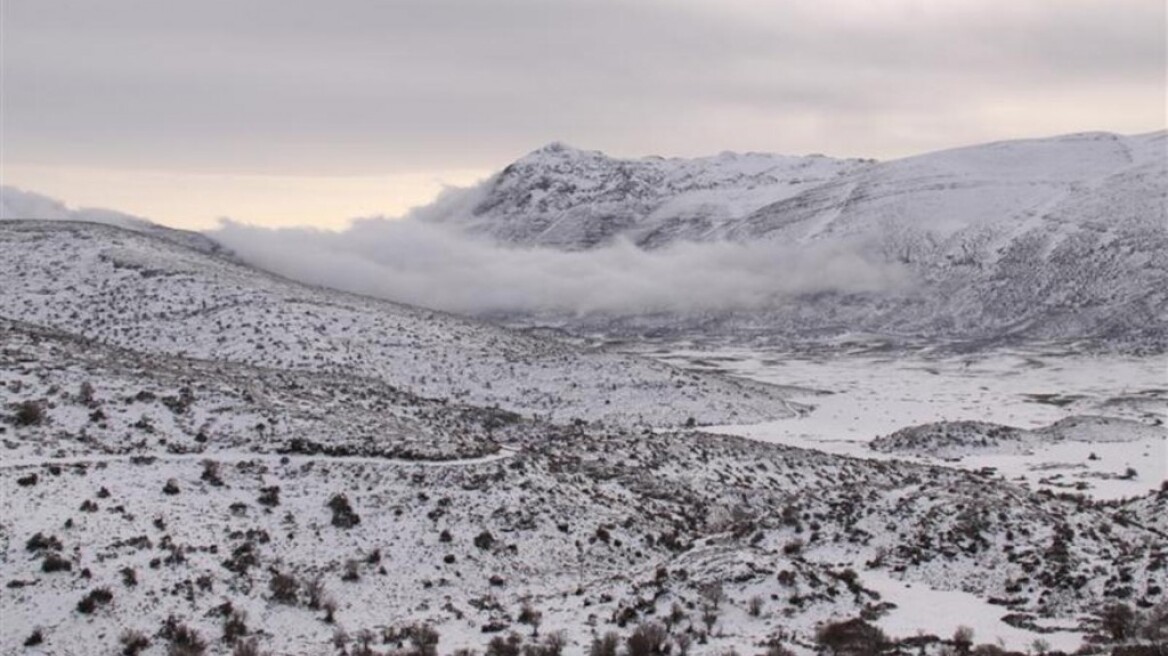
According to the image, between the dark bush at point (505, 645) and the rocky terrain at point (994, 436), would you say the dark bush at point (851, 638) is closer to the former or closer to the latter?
the dark bush at point (505, 645)

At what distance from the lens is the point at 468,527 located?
1199 inches

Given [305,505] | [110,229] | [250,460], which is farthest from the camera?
[110,229]

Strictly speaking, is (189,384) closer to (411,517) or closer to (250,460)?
(250,460)

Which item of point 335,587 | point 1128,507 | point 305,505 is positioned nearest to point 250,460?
point 305,505

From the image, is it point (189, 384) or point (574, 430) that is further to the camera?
point (574, 430)

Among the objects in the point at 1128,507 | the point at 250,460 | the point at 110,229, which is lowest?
the point at 1128,507

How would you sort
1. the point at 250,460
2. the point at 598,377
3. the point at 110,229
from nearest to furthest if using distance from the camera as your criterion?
the point at 250,460
the point at 598,377
the point at 110,229

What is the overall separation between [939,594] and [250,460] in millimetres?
19879

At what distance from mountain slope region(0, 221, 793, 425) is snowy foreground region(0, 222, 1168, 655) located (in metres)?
6.33

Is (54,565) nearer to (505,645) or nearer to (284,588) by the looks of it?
(284,588)

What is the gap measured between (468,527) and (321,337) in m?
40.3

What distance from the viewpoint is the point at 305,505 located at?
30.1m

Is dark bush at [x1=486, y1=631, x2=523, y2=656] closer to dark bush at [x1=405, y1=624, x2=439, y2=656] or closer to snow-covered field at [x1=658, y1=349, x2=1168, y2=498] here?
dark bush at [x1=405, y1=624, x2=439, y2=656]

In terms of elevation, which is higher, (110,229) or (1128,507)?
(110,229)
